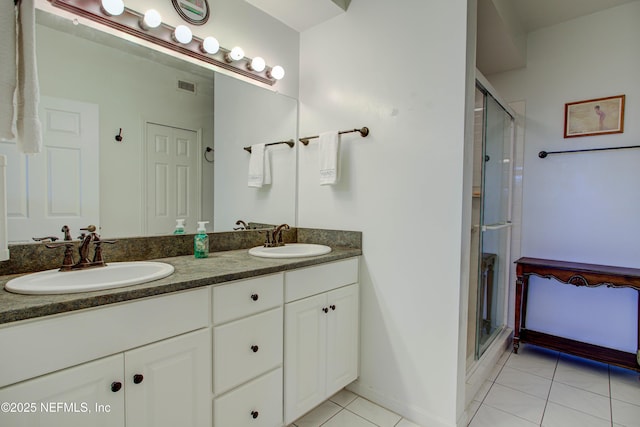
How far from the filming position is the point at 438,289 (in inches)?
65.7

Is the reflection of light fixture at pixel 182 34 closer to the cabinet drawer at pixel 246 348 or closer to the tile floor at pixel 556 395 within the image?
the cabinet drawer at pixel 246 348

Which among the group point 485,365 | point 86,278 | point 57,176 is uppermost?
point 57,176

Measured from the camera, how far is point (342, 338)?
72.3 inches

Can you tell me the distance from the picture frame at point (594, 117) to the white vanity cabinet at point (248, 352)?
262cm

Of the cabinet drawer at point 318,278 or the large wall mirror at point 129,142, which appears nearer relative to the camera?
the large wall mirror at point 129,142

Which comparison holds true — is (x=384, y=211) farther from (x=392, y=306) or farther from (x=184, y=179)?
(x=184, y=179)

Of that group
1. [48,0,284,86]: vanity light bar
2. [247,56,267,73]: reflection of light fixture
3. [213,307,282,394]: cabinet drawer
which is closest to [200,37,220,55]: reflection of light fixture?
[48,0,284,86]: vanity light bar

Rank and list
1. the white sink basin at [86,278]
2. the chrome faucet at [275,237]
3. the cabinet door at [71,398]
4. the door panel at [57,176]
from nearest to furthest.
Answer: the cabinet door at [71,398] → the white sink basin at [86,278] → the door panel at [57,176] → the chrome faucet at [275,237]

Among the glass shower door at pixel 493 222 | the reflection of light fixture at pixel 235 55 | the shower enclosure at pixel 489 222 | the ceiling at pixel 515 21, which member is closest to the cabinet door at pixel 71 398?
the reflection of light fixture at pixel 235 55

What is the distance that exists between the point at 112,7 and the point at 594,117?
126 inches

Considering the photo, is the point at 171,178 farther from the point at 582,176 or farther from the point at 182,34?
the point at 582,176

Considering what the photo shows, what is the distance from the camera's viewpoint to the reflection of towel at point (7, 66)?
983 mm

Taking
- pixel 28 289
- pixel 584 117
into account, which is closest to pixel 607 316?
pixel 584 117

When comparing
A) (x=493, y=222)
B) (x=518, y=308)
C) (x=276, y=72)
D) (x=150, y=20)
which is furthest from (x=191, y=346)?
(x=518, y=308)
